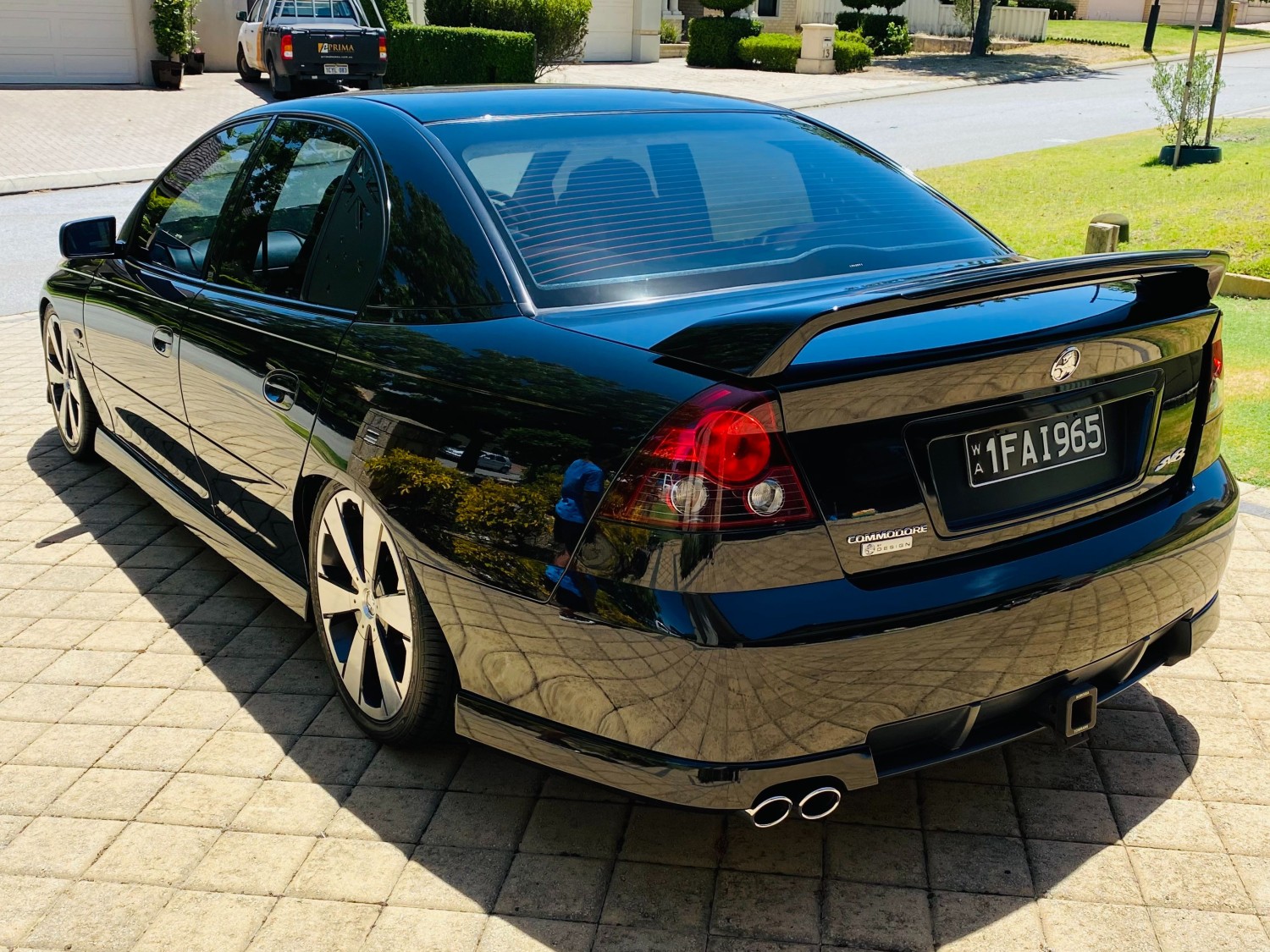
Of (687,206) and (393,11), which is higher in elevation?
(393,11)

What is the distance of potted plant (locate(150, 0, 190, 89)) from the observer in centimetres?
2720

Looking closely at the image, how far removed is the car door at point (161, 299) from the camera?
4430 millimetres

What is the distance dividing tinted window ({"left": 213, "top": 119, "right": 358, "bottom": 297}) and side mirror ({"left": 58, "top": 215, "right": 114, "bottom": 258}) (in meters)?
1.04

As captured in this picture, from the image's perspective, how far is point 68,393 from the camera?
588cm

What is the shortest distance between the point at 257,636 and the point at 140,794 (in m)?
0.98

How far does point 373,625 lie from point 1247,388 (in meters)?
5.29

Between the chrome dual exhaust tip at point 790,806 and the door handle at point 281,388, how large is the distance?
5.66 feet

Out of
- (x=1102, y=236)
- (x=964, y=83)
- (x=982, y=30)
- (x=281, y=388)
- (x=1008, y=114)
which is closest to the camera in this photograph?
(x=281, y=388)

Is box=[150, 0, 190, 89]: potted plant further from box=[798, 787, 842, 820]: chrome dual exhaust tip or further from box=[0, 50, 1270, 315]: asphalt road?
box=[798, 787, 842, 820]: chrome dual exhaust tip

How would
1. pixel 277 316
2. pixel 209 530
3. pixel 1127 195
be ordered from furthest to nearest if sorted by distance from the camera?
pixel 1127 195 → pixel 209 530 → pixel 277 316

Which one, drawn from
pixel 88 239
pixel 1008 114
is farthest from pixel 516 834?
pixel 1008 114

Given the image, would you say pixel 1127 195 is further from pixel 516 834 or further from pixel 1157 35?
pixel 1157 35

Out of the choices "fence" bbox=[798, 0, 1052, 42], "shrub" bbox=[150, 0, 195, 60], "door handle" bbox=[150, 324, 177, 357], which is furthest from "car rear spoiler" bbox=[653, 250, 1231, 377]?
"fence" bbox=[798, 0, 1052, 42]

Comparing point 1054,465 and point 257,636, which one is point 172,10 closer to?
point 257,636
